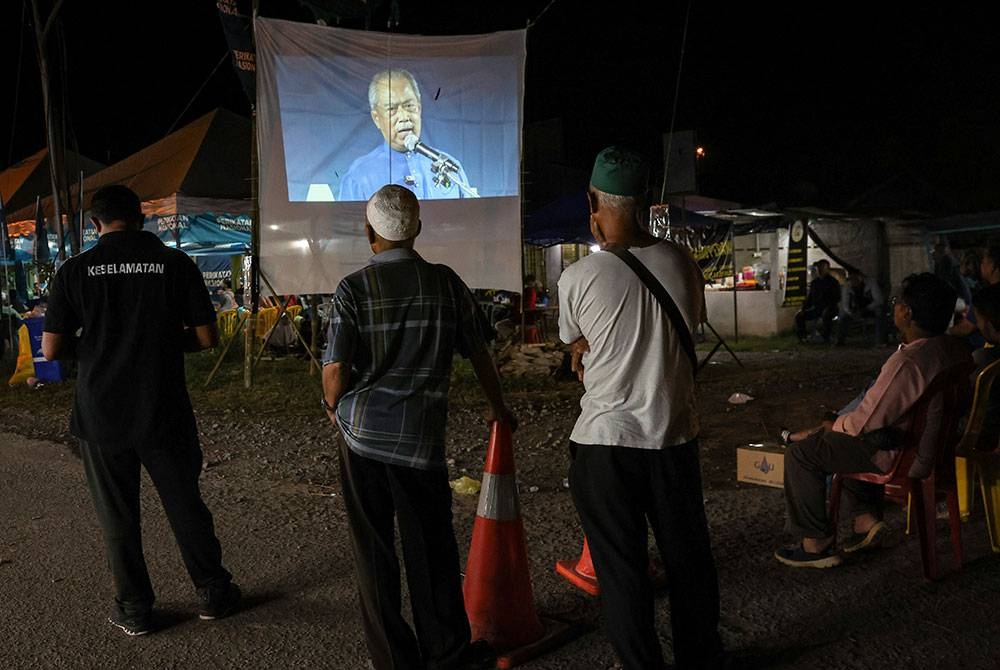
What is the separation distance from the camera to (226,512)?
5512 mm

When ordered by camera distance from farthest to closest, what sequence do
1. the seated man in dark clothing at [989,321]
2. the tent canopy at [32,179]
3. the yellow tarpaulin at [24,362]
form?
the tent canopy at [32,179] < the yellow tarpaulin at [24,362] < the seated man in dark clothing at [989,321]

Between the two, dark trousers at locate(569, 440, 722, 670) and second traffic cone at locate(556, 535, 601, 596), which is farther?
second traffic cone at locate(556, 535, 601, 596)

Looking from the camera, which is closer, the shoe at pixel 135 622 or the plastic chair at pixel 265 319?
the shoe at pixel 135 622

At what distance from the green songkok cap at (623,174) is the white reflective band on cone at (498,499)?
1.24m

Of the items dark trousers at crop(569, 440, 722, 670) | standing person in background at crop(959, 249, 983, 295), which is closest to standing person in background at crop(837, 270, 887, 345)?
standing person in background at crop(959, 249, 983, 295)

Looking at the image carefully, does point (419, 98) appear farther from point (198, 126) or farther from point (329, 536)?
point (198, 126)

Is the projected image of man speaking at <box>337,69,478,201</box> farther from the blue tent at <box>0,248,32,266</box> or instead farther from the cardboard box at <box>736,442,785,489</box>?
the blue tent at <box>0,248,32,266</box>

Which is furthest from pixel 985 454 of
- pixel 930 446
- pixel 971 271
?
pixel 971 271

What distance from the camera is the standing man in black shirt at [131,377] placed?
3537 mm

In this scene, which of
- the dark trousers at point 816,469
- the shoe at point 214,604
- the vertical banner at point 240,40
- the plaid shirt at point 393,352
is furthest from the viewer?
the vertical banner at point 240,40

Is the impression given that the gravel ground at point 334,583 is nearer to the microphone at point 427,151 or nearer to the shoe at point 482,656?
the shoe at point 482,656

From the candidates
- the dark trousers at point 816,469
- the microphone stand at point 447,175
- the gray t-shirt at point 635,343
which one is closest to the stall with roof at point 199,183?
the microphone stand at point 447,175

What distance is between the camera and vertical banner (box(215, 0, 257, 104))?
9305 millimetres

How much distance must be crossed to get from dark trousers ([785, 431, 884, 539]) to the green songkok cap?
185cm
